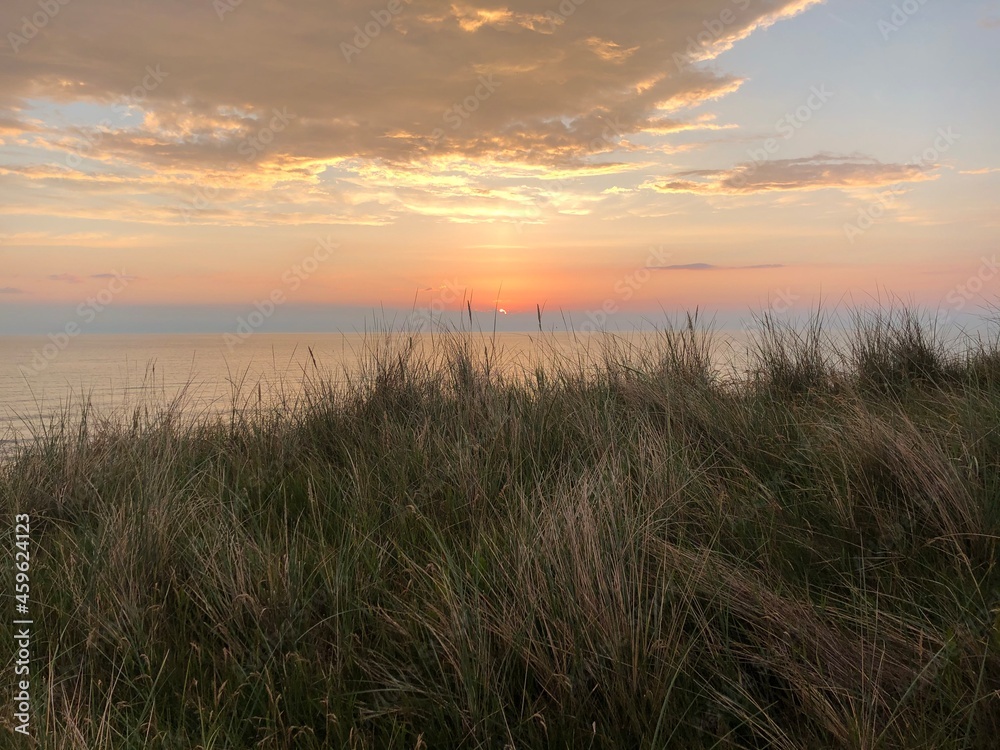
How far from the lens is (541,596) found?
197 cm

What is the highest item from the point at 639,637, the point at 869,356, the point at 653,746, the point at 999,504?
the point at 869,356

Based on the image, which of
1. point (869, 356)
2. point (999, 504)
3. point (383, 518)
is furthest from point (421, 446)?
point (869, 356)

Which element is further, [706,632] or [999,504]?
[999,504]

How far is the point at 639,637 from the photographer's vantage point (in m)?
1.86

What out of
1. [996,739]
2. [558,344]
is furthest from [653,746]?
[558,344]

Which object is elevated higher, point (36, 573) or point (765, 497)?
point (765, 497)

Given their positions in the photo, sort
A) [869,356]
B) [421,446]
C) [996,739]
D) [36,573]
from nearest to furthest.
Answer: [996,739] < [36,573] < [421,446] < [869,356]

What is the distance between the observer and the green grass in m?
1.74

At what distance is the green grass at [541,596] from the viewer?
1740 millimetres

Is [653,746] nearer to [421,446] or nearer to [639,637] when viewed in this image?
[639,637]

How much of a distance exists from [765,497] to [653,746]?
5.37 feet

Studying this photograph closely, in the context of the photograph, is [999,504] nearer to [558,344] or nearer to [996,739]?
[996,739]

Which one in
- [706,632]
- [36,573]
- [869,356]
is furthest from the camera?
[869,356]

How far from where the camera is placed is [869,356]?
6.48 meters
